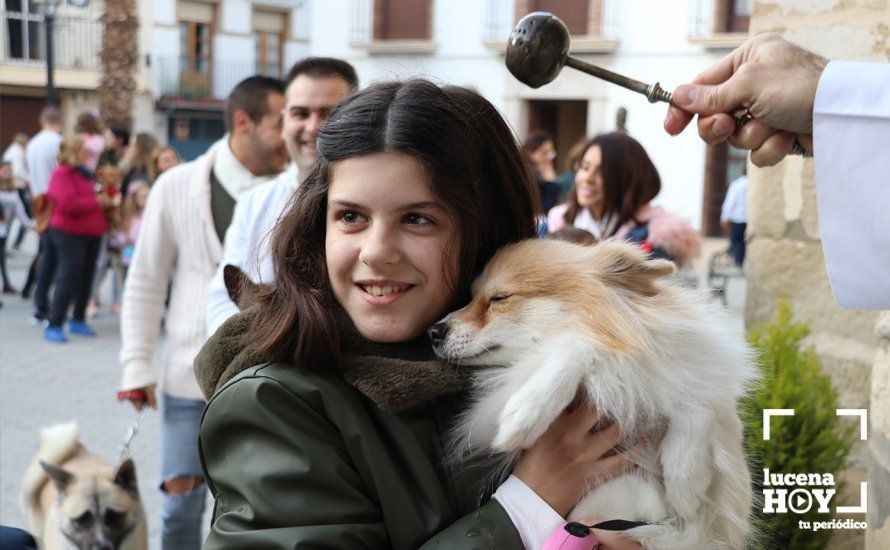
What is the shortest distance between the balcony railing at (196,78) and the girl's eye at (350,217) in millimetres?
27261

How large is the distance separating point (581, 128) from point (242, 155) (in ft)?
63.0

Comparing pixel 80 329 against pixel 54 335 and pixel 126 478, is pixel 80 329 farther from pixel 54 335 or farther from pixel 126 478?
pixel 126 478

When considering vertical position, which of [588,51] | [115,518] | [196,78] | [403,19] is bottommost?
[115,518]

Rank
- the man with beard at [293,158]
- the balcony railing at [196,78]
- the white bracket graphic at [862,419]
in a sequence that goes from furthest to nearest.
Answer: the balcony railing at [196,78] → the white bracket graphic at [862,419] → the man with beard at [293,158]

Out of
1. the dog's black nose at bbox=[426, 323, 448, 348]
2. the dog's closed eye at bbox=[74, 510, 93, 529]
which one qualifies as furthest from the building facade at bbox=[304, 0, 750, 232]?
the dog's black nose at bbox=[426, 323, 448, 348]

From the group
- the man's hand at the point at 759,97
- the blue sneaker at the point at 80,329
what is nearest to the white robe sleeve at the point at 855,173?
the man's hand at the point at 759,97

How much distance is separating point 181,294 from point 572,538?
2.58m

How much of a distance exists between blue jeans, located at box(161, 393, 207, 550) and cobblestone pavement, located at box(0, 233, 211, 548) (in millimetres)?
1342

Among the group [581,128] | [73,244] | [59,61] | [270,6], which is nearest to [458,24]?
[581,128]

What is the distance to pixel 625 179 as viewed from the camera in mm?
4652

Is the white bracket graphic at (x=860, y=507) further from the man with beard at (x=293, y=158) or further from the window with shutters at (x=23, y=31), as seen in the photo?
the window with shutters at (x=23, y=31)

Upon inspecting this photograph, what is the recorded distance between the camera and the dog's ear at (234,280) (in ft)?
8.43

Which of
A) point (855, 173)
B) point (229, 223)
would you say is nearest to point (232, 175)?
point (229, 223)

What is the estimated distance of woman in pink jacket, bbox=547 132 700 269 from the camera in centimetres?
454
